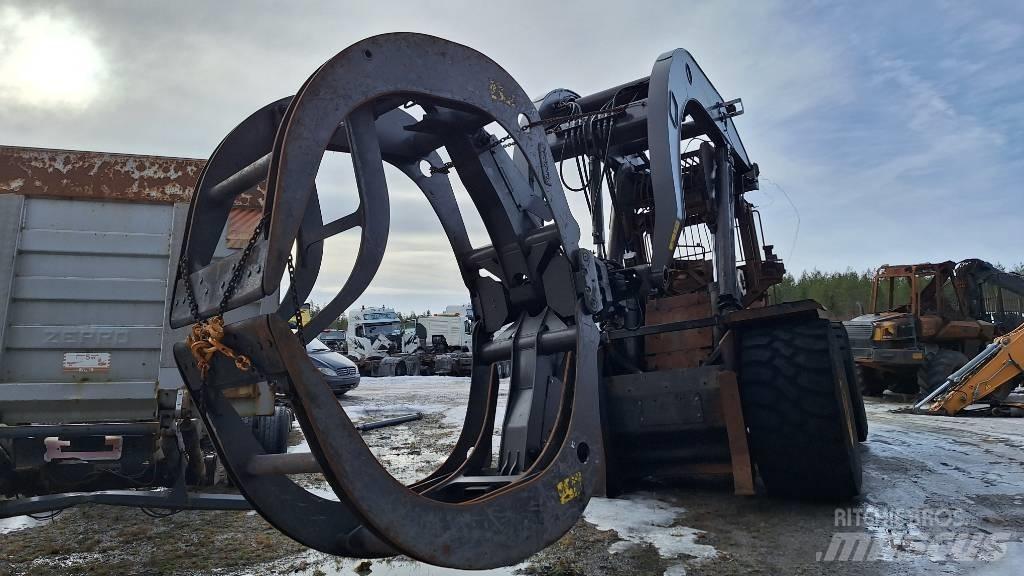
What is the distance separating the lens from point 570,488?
8.39 ft

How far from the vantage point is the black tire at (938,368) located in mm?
12695

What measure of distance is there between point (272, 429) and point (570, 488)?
150 inches

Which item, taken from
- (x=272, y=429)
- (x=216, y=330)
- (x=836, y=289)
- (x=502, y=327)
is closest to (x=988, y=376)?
(x=502, y=327)

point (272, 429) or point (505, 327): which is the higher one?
point (505, 327)

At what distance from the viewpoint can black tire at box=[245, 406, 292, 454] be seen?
5.54 m

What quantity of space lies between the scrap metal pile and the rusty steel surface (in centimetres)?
129

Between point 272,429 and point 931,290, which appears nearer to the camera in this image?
point 272,429

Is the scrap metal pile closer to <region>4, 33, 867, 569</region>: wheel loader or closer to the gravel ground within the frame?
<region>4, 33, 867, 569</region>: wheel loader

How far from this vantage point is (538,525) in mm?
2393

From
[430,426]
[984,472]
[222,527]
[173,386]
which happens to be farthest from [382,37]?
[430,426]

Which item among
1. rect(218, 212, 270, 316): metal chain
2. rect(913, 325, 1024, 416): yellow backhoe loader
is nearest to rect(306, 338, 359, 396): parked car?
rect(913, 325, 1024, 416): yellow backhoe loader

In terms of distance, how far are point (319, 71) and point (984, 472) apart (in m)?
5.92

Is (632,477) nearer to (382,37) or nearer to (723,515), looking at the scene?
(723,515)

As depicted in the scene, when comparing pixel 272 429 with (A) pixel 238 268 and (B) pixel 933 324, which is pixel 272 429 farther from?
(B) pixel 933 324
